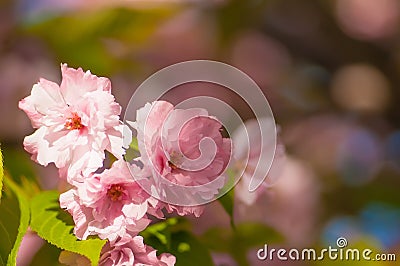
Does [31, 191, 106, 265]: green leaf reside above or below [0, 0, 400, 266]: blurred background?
below

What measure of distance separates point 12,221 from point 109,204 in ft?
0.21

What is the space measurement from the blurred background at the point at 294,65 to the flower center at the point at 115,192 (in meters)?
0.28

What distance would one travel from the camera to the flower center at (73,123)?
1.28 ft

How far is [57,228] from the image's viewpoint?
39cm

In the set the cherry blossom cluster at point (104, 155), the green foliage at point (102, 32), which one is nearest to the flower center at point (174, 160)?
the cherry blossom cluster at point (104, 155)

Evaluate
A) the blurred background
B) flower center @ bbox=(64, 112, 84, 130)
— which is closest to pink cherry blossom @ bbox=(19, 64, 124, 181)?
flower center @ bbox=(64, 112, 84, 130)

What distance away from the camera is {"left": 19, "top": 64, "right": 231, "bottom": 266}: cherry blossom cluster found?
1.24 ft

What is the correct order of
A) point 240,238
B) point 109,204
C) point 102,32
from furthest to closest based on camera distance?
1. point 102,32
2. point 240,238
3. point 109,204

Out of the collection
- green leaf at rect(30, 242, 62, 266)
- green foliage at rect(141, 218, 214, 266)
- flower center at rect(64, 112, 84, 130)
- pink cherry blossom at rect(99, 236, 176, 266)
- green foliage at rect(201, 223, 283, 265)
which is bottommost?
pink cherry blossom at rect(99, 236, 176, 266)

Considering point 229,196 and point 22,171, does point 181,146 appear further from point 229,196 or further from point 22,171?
point 22,171

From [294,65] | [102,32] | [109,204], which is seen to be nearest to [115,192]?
[109,204]

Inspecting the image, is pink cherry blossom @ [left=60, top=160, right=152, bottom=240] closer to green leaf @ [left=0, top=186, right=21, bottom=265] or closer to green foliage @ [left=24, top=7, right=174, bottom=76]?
green leaf @ [left=0, top=186, right=21, bottom=265]

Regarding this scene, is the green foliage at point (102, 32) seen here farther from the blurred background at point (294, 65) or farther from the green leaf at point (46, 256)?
the green leaf at point (46, 256)

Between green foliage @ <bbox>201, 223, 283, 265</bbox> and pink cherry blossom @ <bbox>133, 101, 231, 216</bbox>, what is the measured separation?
0.06m
